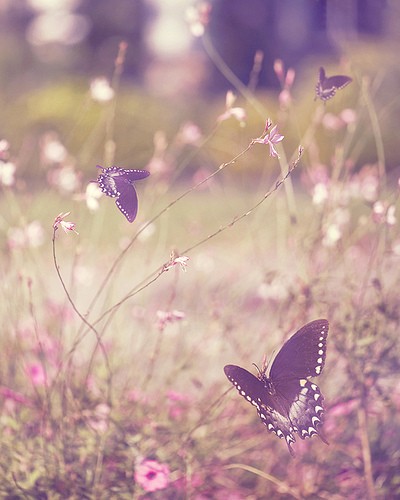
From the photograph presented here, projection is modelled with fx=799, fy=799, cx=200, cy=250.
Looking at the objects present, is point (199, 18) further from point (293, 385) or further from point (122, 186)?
A: point (293, 385)

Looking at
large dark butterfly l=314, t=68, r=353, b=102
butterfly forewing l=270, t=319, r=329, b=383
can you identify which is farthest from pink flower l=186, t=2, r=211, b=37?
butterfly forewing l=270, t=319, r=329, b=383

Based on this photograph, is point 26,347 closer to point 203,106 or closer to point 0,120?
point 0,120

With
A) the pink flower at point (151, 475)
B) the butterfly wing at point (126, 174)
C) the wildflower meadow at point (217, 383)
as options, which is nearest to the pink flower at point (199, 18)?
the wildflower meadow at point (217, 383)

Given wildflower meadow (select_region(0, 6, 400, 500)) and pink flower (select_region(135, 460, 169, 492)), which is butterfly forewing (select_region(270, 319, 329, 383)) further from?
pink flower (select_region(135, 460, 169, 492))

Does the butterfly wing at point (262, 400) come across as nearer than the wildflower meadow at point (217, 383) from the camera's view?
Yes

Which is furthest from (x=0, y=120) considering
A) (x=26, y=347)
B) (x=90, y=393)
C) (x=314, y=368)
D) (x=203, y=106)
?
(x=314, y=368)

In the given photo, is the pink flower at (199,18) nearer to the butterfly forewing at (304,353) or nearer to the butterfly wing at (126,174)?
the butterfly wing at (126,174)
